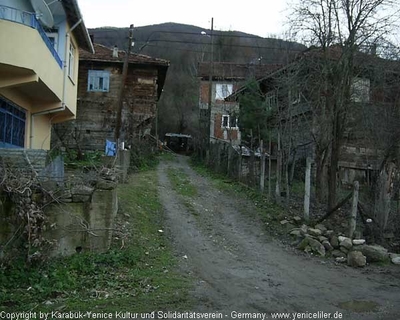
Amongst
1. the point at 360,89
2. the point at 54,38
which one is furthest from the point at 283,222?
the point at 54,38

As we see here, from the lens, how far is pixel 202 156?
106ft

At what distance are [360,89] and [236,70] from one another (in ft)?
86.8

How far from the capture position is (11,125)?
44.2 ft

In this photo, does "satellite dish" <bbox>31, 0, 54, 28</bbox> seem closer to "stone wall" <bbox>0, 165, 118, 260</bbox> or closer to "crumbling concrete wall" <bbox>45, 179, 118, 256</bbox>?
"stone wall" <bbox>0, 165, 118, 260</bbox>

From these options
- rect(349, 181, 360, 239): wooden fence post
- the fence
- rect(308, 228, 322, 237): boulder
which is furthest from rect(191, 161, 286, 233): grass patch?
rect(349, 181, 360, 239): wooden fence post

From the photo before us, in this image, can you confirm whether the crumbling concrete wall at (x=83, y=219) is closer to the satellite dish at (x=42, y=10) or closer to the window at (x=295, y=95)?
the satellite dish at (x=42, y=10)

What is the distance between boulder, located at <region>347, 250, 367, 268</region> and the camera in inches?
395

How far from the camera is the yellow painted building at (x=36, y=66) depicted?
11.0m

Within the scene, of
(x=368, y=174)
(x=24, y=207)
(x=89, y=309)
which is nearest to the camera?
(x=89, y=309)

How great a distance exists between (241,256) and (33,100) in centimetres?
892

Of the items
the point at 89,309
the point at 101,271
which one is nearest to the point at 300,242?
the point at 101,271

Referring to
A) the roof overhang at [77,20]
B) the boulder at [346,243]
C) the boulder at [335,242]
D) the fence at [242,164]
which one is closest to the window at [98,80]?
the fence at [242,164]

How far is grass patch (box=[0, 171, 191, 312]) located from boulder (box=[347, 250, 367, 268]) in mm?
3867

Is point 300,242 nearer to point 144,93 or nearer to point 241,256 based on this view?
point 241,256
